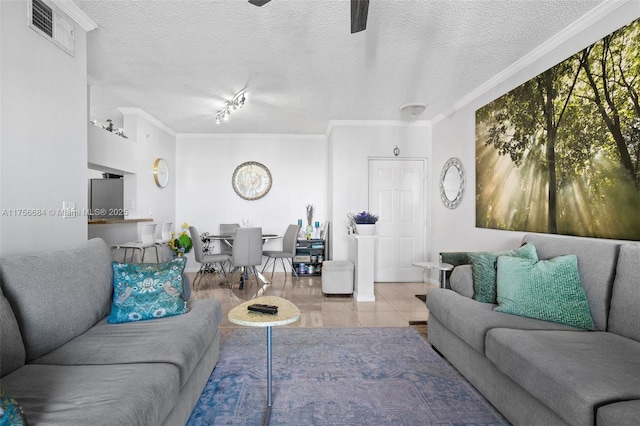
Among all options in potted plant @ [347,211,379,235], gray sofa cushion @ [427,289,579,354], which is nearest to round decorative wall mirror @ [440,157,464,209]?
potted plant @ [347,211,379,235]

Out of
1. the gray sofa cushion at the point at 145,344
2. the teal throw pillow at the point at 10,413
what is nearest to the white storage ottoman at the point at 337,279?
the gray sofa cushion at the point at 145,344

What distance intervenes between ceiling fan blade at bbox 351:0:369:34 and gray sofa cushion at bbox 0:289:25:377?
2189 mm

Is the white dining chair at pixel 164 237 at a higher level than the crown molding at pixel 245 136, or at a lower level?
lower

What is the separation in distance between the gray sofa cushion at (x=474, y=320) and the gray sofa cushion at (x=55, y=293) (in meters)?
2.31

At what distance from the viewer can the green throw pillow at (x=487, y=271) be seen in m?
2.51

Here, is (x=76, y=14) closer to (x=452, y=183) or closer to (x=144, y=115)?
(x=144, y=115)

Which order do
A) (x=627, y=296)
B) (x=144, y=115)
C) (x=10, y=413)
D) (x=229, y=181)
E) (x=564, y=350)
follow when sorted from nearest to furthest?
(x=10, y=413)
(x=564, y=350)
(x=627, y=296)
(x=144, y=115)
(x=229, y=181)

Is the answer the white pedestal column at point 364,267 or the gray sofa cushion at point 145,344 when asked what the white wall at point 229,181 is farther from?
the gray sofa cushion at point 145,344

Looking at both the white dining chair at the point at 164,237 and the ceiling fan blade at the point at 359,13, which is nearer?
the ceiling fan blade at the point at 359,13

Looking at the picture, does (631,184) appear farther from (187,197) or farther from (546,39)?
(187,197)

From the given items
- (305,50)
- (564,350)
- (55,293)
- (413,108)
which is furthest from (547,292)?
(413,108)

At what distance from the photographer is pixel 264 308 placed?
2033 millimetres

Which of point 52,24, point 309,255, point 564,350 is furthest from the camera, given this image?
point 309,255

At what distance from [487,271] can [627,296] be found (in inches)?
31.9
